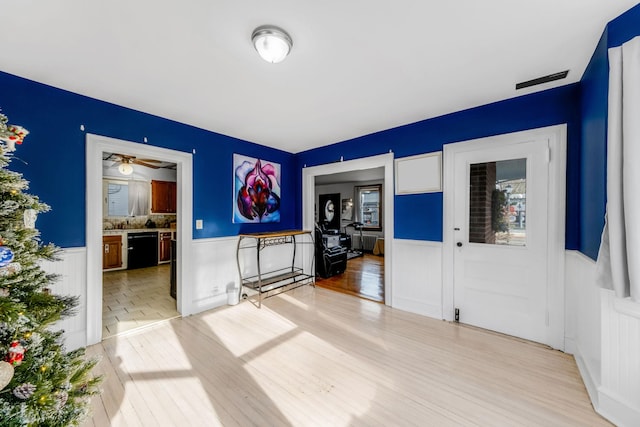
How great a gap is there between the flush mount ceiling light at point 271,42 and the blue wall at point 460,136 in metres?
2.05

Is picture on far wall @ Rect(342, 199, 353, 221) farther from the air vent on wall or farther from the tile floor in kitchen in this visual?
the air vent on wall

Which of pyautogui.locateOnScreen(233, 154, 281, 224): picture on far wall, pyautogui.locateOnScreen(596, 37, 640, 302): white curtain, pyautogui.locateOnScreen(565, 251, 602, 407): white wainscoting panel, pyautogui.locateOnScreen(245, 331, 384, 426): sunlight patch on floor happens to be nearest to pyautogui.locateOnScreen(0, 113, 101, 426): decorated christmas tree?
pyautogui.locateOnScreen(245, 331, 384, 426): sunlight patch on floor

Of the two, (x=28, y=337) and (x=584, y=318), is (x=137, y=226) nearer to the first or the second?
(x=28, y=337)

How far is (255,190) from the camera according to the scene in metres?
3.90

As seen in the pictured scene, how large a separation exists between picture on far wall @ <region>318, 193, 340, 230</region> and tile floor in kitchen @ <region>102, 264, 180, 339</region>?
456 cm

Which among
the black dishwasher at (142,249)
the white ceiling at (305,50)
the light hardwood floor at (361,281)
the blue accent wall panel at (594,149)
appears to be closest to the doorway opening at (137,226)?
the black dishwasher at (142,249)

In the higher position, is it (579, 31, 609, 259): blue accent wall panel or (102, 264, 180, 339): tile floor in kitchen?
(579, 31, 609, 259): blue accent wall panel

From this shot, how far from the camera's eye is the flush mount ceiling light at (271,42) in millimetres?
1534

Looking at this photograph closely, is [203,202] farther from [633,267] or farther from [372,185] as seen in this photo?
[372,185]

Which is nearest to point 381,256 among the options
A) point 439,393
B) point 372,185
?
point 372,185

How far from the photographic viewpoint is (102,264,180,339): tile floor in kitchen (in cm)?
281

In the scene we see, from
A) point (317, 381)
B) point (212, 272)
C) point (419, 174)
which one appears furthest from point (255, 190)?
point (317, 381)

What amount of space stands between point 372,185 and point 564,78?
5501 mm

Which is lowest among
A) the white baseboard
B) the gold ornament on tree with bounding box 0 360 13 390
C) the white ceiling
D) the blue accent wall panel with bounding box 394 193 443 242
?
the white baseboard
